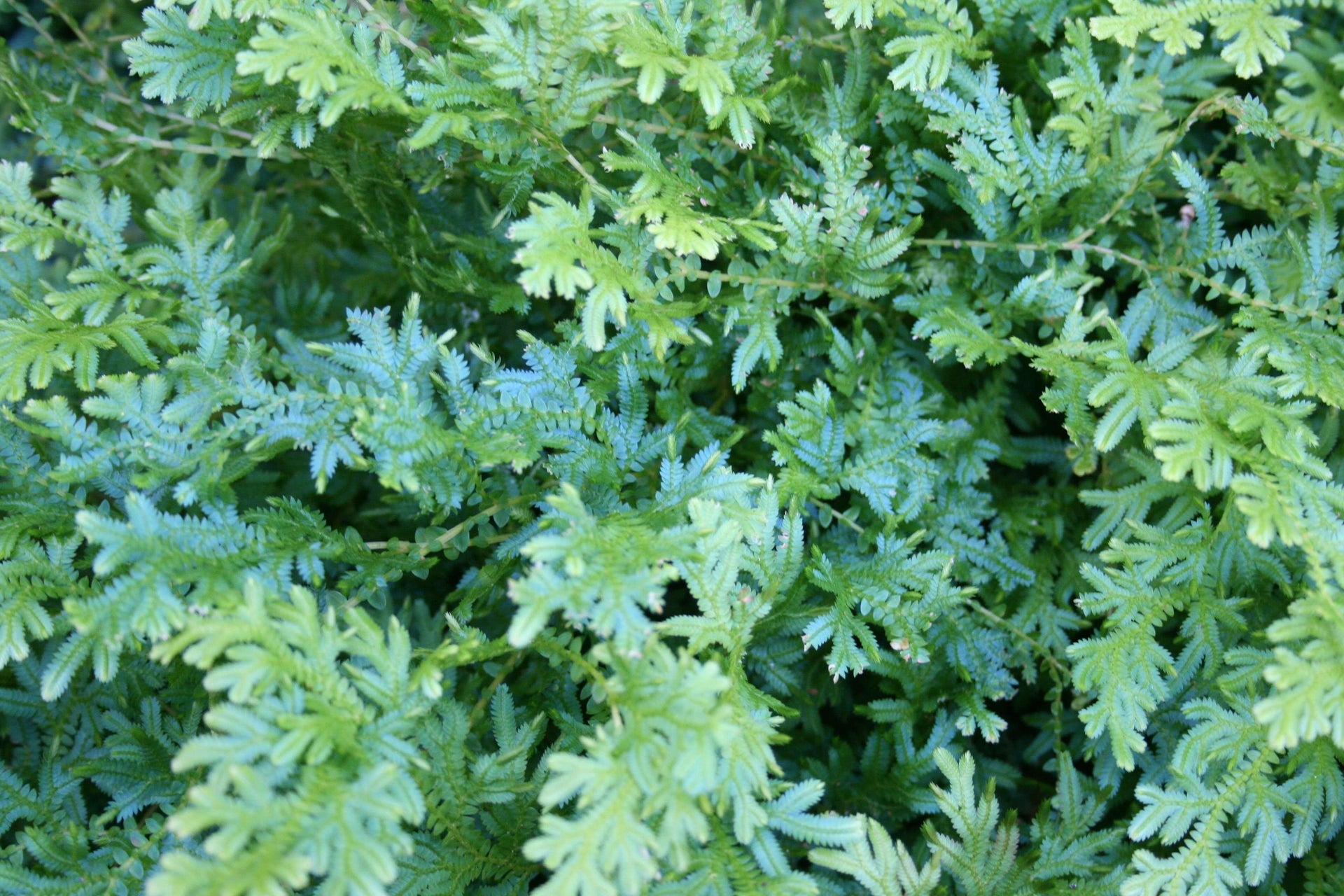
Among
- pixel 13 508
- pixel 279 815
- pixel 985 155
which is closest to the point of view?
pixel 279 815

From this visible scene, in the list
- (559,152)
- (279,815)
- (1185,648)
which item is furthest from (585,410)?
(1185,648)

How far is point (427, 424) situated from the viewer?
5.32ft

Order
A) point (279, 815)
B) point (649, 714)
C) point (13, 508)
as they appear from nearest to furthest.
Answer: point (279, 815) → point (649, 714) → point (13, 508)

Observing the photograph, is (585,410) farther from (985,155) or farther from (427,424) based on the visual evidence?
(985,155)

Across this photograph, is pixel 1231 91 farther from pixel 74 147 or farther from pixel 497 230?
pixel 74 147

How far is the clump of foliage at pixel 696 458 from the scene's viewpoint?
4.90 feet

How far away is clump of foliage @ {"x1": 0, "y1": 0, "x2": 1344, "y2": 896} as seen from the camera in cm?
149

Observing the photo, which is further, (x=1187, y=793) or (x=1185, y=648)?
(x=1185, y=648)

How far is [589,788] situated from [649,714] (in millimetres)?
127

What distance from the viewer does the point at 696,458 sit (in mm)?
1737

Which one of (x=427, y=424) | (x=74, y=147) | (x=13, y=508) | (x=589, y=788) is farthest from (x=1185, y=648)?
(x=74, y=147)

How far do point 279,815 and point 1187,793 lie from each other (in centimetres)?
143

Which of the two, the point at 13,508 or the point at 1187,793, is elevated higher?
the point at 13,508

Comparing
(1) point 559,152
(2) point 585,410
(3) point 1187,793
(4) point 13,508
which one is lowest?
(3) point 1187,793
